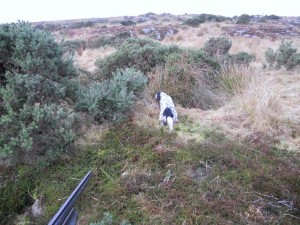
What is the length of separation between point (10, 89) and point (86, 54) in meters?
9.95

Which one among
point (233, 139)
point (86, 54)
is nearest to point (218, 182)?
point (233, 139)

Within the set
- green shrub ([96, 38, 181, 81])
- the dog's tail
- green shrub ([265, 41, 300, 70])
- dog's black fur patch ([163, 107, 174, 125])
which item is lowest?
green shrub ([265, 41, 300, 70])

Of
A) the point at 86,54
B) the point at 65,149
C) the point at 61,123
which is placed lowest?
the point at 86,54

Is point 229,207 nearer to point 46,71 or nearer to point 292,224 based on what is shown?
point 292,224

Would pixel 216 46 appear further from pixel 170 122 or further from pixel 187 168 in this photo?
pixel 187 168

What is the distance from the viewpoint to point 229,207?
2.53m

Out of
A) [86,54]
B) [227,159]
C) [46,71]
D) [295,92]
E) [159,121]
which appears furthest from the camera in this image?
[86,54]

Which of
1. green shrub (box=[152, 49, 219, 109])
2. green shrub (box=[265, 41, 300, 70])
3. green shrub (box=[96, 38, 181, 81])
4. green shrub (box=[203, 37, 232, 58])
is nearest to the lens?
green shrub (box=[152, 49, 219, 109])

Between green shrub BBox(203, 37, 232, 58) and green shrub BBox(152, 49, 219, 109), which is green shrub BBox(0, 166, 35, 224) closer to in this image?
green shrub BBox(152, 49, 219, 109)

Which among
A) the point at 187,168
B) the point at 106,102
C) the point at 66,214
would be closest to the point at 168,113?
the point at 106,102

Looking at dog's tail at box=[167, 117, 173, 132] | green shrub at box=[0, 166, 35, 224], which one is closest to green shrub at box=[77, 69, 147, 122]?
dog's tail at box=[167, 117, 173, 132]

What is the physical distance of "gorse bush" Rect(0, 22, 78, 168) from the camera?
3.06 metres

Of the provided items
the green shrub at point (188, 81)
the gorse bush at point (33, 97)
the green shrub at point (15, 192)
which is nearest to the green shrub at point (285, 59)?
the green shrub at point (188, 81)

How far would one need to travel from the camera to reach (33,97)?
11.0 ft
